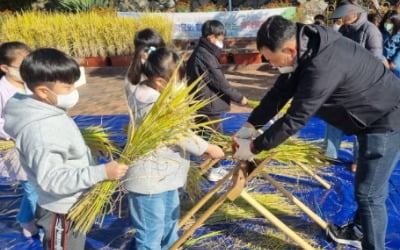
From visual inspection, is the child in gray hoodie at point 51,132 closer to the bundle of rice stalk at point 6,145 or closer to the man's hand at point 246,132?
the man's hand at point 246,132

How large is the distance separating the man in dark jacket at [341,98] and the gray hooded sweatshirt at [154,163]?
0.28 metres

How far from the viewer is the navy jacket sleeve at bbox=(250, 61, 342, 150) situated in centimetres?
191

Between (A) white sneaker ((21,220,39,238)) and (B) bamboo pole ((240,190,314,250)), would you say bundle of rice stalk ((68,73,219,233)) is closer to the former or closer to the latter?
(B) bamboo pole ((240,190,314,250))

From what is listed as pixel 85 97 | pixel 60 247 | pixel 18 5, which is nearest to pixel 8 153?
pixel 60 247

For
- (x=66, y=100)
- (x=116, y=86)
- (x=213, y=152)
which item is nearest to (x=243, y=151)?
(x=213, y=152)

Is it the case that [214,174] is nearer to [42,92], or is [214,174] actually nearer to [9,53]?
[9,53]

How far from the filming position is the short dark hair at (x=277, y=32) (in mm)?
1915

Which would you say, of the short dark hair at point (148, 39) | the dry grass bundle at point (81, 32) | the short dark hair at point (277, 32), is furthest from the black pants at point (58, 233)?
the dry grass bundle at point (81, 32)

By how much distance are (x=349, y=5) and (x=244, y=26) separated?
545cm

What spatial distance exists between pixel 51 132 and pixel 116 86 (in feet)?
20.5

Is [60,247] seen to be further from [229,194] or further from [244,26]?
[244,26]

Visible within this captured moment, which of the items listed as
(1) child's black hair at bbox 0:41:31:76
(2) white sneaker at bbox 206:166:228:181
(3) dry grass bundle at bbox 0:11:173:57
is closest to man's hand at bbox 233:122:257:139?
(2) white sneaker at bbox 206:166:228:181

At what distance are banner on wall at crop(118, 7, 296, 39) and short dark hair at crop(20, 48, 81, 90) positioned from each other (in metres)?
7.47

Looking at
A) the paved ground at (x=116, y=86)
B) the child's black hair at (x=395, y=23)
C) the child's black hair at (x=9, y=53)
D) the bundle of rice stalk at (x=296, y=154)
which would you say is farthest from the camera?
the paved ground at (x=116, y=86)
